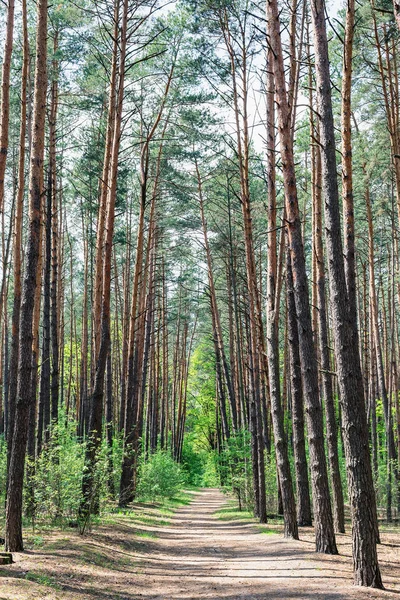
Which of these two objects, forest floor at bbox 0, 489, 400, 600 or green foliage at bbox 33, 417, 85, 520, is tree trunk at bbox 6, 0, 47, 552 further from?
green foliage at bbox 33, 417, 85, 520

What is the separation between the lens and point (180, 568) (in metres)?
8.37

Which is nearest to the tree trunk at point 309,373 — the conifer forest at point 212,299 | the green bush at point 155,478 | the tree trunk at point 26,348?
the conifer forest at point 212,299

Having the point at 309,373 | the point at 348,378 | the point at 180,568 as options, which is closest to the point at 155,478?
the point at 180,568

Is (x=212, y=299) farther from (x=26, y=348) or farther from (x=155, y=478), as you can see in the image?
(x=26, y=348)

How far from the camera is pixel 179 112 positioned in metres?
17.9

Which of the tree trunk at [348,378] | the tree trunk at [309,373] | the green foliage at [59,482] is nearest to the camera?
the tree trunk at [348,378]

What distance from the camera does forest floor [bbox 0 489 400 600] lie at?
5.90m

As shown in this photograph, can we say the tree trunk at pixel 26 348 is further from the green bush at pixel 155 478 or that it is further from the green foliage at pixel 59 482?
the green bush at pixel 155 478

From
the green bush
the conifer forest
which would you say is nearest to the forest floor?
the conifer forest

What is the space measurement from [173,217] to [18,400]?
54.7ft

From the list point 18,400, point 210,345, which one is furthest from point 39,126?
point 210,345

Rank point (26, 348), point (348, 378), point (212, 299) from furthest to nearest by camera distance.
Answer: point (212, 299) < point (26, 348) < point (348, 378)

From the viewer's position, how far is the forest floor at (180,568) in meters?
5.90

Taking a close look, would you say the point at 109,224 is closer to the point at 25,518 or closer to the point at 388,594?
the point at 25,518
